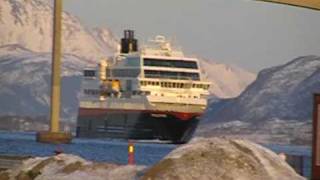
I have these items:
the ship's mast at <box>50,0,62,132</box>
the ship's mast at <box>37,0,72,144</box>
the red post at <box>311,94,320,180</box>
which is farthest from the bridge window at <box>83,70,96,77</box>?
the red post at <box>311,94,320,180</box>

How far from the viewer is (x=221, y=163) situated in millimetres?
13758

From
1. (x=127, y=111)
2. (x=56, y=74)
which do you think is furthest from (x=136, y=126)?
(x=56, y=74)

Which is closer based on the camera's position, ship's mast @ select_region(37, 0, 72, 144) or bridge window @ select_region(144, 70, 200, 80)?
ship's mast @ select_region(37, 0, 72, 144)

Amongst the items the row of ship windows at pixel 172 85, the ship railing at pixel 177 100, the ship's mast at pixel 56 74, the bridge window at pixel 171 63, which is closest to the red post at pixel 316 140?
the ship's mast at pixel 56 74

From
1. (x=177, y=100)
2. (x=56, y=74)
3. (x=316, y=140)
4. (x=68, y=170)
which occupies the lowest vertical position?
(x=68, y=170)

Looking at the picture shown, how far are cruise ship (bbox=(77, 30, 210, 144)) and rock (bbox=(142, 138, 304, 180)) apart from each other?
146 feet

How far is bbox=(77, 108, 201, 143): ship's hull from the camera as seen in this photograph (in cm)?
5975

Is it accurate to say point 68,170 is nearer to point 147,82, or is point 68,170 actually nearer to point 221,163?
point 221,163

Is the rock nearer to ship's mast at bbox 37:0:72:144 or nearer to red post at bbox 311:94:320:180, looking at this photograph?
red post at bbox 311:94:320:180

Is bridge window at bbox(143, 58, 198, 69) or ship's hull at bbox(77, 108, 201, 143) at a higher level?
bridge window at bbox(143, 58, 198, 69)

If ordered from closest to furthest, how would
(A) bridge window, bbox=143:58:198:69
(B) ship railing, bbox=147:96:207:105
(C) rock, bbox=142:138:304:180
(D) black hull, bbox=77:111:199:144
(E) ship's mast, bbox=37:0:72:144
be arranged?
(C) rock, bbox=142:138:304:180
(E) ship's mast, bbox=37:0:72:144
(D) black hull, bbox=77:111:199:144
(B) ship railing, bbox=147:96:207:105
(A) bridge window, bbox=143:58:198:69

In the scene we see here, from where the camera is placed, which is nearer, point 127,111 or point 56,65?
point 56,65

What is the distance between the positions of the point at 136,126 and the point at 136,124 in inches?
20.7

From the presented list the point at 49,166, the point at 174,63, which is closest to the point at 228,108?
the point at 174,63
